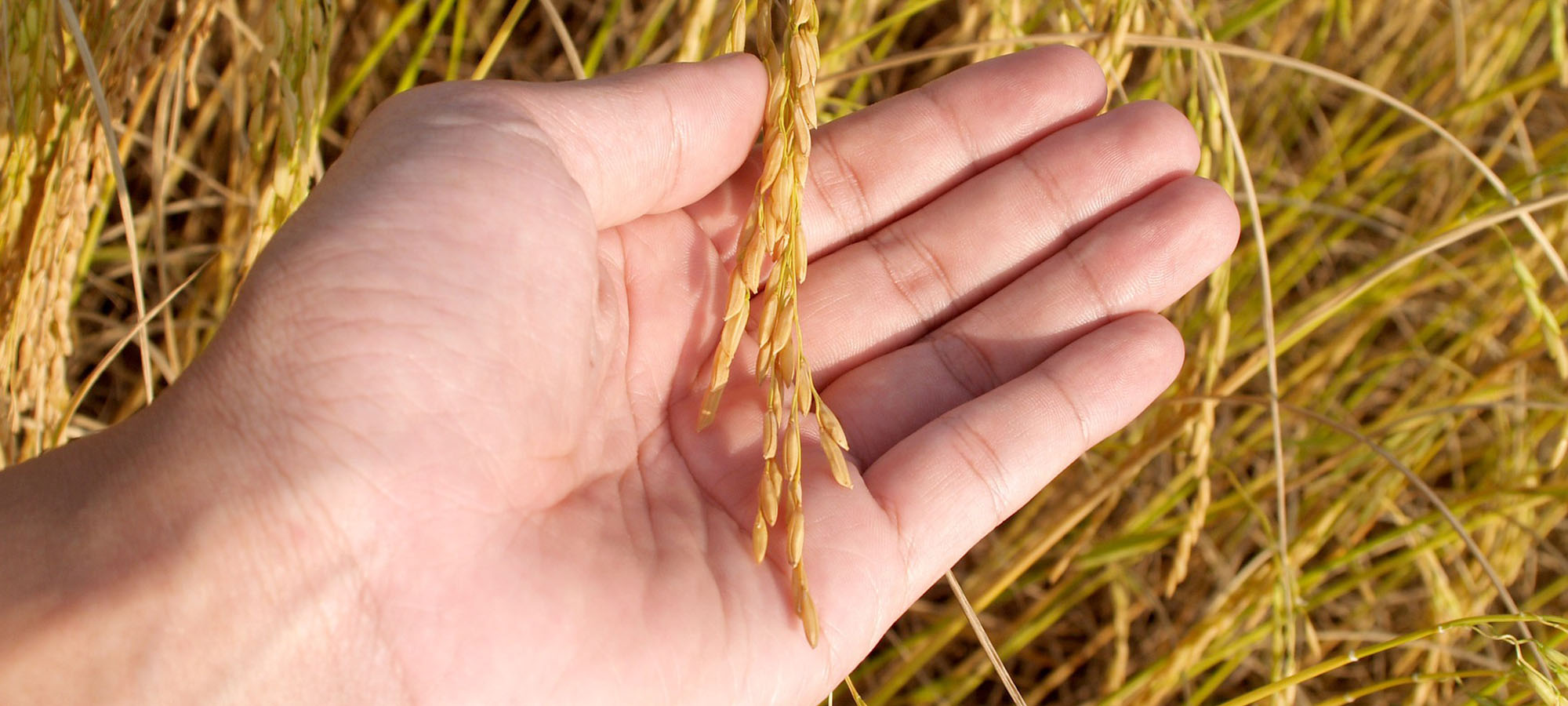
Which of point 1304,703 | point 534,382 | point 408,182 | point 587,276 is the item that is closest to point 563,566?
point 534,382

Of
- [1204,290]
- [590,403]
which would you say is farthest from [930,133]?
[1204,290]

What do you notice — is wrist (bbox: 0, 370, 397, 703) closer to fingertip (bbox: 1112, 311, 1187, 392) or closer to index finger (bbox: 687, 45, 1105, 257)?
index finger (bbox: 687, 45, 1105, 257)

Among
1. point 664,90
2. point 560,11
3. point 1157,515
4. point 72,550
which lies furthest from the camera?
point 560,11

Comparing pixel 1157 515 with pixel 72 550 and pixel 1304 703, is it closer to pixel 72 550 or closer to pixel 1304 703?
pixel 1304 703

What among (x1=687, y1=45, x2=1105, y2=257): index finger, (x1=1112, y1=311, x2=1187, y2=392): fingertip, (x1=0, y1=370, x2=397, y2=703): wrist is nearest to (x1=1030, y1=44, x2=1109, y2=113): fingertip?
(x1=687, y1=45, x2=1105, y2=257): index finger

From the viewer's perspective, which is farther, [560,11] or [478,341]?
[560,11]

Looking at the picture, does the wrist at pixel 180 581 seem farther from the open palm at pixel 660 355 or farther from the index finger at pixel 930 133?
the index finger at pixel 930 133
